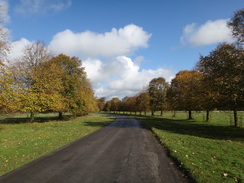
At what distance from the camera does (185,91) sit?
34.3 m

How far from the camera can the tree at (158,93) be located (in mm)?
53219

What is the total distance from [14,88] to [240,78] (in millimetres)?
23375

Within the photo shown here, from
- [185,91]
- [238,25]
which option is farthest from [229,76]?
[185,91]

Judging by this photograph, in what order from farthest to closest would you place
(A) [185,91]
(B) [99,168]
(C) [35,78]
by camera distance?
(A) [185,91] → (C) [35,78] → (B) [99,168]

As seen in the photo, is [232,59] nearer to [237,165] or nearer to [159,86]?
[237,165]

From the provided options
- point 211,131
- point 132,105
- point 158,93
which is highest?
point 158,93

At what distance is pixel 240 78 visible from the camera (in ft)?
50.1

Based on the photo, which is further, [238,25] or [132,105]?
[132,105]

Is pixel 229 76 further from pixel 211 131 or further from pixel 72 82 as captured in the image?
pixel 72 82

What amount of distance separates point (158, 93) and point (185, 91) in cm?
2045

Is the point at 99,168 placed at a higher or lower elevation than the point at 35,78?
lower

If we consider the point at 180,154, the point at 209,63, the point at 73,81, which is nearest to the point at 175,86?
the point at 209,63

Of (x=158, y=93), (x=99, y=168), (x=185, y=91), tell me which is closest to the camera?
(x=99, y=168)

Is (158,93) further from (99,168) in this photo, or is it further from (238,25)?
(99,168)
